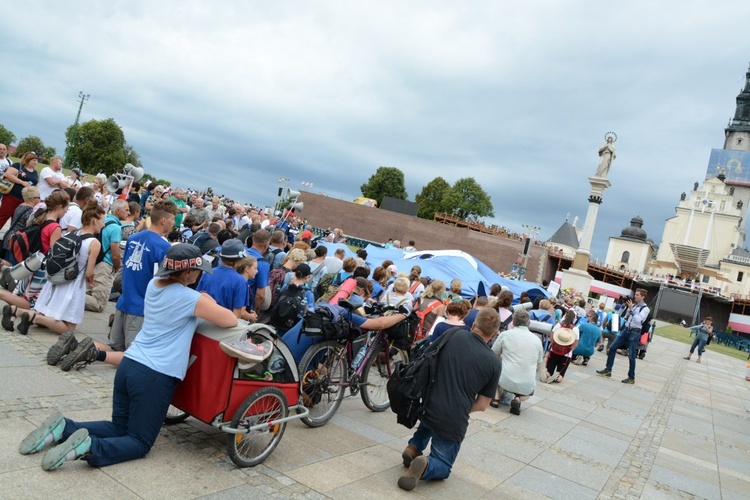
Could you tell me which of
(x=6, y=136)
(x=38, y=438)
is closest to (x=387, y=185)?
(x=6, y=136)

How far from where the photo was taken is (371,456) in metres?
5.28

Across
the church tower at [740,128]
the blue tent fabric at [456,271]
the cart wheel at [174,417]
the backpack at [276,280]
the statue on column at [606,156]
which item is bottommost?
the cart wheel at [174,417]

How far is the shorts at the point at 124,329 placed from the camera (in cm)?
586

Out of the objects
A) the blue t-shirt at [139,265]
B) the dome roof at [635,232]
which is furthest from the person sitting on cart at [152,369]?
the dome roof at [635,232]

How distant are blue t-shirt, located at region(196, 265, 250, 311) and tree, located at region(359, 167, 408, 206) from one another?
90462 mm

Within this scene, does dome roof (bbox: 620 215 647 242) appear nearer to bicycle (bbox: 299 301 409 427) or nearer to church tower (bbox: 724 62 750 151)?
church tower (bbox: 724 62 750 151)

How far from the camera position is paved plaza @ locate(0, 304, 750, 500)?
3.79m

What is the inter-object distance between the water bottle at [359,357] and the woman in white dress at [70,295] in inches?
128

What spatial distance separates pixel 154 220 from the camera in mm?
5902

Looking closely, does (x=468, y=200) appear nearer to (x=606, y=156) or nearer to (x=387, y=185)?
(x=387, y=185)

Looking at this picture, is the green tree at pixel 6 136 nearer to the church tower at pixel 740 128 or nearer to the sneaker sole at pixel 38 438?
the sneaker sole at pixel 38 438

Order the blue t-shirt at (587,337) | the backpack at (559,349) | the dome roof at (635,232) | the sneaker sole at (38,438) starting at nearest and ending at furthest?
the sneaker sole at (38,438)
the backpack at (559,349)
the blue t-shirt at (587,337)
the dome roof at (635,232)

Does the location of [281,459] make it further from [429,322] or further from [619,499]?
[429,322]

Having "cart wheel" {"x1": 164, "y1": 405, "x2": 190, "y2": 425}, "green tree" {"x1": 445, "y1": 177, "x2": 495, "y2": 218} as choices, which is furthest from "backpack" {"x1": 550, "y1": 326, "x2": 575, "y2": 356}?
"green tree" {"x1": 445, "y1": 177, "x2": 495, "y2": 218}
